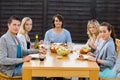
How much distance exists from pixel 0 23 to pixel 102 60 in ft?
8.79

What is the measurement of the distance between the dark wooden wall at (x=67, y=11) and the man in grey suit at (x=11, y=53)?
1960 millimetres

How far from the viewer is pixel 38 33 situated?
573 centimetres

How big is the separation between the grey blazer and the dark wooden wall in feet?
6.83

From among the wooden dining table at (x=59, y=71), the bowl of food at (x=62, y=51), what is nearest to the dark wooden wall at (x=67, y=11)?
the bowl of food at (x=62, y=51)

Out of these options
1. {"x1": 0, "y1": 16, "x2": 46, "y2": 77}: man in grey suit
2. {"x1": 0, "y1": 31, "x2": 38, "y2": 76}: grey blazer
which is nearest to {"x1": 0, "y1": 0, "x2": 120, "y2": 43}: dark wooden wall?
{"x1": 0, "y1": 16, "x2": 46, "y2": 77}: man in grey suit

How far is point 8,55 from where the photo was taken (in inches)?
142

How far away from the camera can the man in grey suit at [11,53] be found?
11.5 ft

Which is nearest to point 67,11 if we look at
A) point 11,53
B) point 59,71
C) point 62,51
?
point 62,51

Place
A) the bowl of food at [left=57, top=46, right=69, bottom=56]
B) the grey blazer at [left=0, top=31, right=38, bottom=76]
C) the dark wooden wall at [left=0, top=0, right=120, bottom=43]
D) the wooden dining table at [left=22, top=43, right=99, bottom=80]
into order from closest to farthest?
the wooden dining table at [left=22, top=43, right=99, bottom=80], the grey blazer at [left=0, top=31, right=38, bottom=76], the bowl of food at [left=57, top=46, right=69, bottom=56], the dark wooden wall at [left=0, top=0, right=120, bottom=43]

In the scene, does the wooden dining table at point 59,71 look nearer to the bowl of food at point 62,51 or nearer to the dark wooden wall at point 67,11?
the bowl of food at point 62,51

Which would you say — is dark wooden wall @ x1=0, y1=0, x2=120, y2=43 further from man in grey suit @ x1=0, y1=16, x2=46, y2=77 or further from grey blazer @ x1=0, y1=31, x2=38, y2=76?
grey blazer @ x1=0, y1=31, x2=38, y2=76

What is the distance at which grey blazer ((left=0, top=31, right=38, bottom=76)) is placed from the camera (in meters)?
3.50

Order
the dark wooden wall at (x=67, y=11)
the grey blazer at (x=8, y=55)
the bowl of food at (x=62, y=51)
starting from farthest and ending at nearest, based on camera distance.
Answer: the dark wooden wall at (x=67, y=11), the bowl of food at (x=62, y=51), the grey blazer at (x=8, y=55)

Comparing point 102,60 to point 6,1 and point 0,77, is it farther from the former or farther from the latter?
point 6,1
